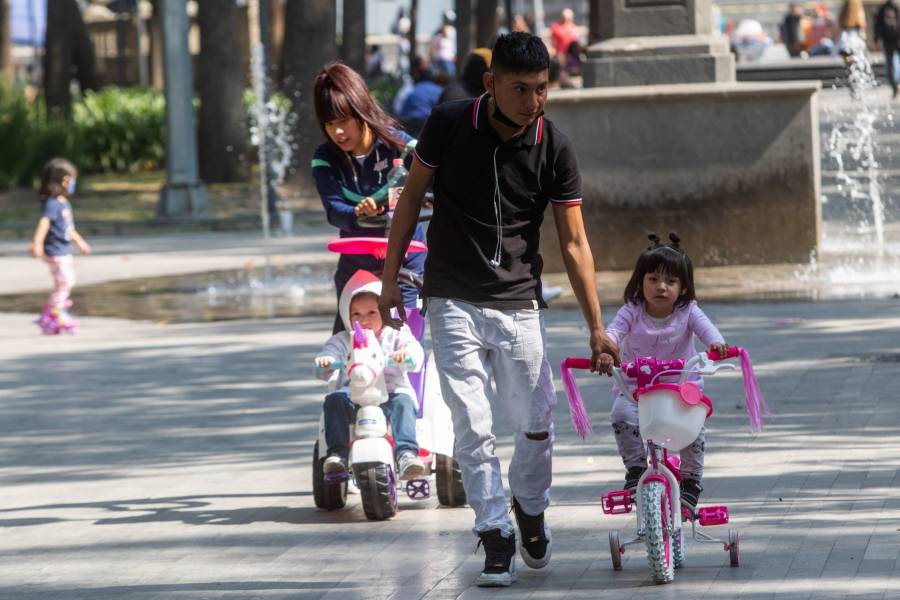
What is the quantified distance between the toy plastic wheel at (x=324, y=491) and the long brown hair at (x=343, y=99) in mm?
1260

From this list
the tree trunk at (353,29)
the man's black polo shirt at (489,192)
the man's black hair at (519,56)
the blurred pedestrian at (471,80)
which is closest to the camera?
the man's black hair at (519,56)

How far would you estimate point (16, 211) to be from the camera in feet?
84.2

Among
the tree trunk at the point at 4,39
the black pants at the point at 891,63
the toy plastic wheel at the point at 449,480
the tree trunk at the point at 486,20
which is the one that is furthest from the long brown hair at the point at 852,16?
the toy plastic wheel at the point at 449,480

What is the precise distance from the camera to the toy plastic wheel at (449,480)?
7.35 metres

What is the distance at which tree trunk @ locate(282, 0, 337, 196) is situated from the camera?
25531 mm

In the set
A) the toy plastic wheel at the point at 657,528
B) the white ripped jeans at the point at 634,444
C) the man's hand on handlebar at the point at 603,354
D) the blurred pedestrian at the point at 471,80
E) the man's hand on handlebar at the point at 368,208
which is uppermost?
the blurred pedestrian at the point at 471,80

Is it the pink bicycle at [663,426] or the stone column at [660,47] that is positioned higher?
the stone column at [660,47]

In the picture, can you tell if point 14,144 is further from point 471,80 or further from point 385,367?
point 385,367

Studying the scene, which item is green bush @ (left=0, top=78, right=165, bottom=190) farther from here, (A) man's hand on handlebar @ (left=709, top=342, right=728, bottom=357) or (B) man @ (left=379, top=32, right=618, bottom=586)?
(A) man's hand on handlebar @ (left=709, top=342, right=728, bottom=357)

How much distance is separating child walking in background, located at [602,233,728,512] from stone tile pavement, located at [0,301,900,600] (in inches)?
12.3

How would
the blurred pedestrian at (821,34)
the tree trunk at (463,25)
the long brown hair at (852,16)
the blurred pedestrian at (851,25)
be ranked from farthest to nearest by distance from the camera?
the blurred pedestrian at (821,34), the long brown hair at (852,16), the blurred pedestrian at (851,25), the tree trunk at (463,25)

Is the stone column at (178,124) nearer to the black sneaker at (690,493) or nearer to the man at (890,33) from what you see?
the man at (890,33)

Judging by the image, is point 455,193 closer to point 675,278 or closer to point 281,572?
point 675,278

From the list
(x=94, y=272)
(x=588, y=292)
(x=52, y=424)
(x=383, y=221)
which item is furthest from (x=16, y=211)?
(x=588, y=292)
